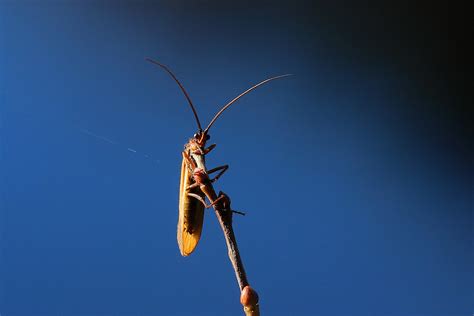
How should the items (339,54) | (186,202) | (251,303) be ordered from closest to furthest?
(251,303) → (186,202) → (339,54)

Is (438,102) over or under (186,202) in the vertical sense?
over

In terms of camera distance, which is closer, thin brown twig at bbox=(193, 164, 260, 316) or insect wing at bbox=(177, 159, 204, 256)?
thin brown twig at bbox=(193, 164, 260, 316)

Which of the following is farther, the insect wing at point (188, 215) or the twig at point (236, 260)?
the insect wing at point (188, 215)

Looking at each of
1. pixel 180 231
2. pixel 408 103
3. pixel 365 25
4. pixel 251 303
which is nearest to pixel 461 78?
pixel 408 103

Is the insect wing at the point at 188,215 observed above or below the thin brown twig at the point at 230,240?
above

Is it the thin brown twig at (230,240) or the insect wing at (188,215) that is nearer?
the thin brown twig at (230,240)

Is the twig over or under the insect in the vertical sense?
under

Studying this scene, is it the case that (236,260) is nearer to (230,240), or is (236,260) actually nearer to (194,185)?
(230,240)

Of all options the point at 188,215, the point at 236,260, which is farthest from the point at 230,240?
the point at 188,215

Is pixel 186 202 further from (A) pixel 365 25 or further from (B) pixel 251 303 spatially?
(A) pixel 365 25
